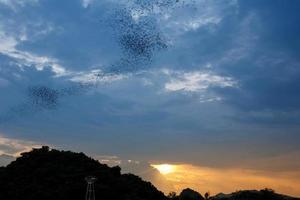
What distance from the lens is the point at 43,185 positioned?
102812mm

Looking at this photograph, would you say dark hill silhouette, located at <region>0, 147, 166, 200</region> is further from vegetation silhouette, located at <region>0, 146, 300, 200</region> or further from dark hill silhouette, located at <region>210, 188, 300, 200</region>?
dark hill silhouette, located at <region>210, 188, 300, 200</region>

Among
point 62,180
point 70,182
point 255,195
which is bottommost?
point 255,195

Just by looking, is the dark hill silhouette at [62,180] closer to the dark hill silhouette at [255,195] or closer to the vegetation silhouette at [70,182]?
the vegetation silhouette at [70,182]

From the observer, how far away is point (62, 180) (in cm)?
10462

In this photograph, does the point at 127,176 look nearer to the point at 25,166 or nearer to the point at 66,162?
the point at 66,162

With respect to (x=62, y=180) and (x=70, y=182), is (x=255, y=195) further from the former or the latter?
(x=62, y=180)

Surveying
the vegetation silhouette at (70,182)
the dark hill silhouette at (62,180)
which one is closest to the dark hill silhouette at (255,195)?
the vegetation silhouette at (70,182)

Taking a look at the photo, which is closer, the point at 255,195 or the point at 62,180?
the point at 255,195

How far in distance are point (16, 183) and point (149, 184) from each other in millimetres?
28449

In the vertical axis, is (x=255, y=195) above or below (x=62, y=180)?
below

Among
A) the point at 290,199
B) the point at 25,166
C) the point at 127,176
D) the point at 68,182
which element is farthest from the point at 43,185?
the point at 290,199

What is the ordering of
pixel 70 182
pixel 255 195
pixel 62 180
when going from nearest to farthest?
pixel 70 182 → pixel 255 195 → pixel 62 180

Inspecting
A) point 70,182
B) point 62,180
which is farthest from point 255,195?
point 62,180

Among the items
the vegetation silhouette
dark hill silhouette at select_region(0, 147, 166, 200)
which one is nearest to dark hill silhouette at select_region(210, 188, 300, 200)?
the vegetation silhouette
